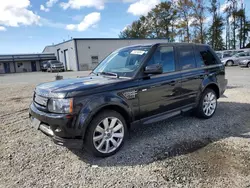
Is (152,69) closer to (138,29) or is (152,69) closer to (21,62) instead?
(21,62)

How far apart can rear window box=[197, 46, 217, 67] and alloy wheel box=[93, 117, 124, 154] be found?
105 inches

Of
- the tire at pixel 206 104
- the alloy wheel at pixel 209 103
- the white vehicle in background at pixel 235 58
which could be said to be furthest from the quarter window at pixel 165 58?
the white vehicle in background at pixel 235 58

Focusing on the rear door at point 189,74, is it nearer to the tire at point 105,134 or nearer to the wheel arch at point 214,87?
the wheel arch at point 214,87

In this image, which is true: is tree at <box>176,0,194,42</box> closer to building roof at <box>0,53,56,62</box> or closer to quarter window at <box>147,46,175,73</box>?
building roof at <box>0,53,56,62</box>

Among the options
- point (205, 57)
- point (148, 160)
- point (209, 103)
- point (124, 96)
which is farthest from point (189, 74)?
point (148, 160)

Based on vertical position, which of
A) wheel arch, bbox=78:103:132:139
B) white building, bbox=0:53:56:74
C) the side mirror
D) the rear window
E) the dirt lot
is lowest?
the dirt lot

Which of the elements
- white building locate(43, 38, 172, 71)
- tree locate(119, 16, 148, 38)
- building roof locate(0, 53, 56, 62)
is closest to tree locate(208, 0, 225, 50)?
white building locate(43, 38, 172, 71)

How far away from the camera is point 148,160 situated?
128 inches

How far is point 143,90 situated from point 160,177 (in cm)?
152

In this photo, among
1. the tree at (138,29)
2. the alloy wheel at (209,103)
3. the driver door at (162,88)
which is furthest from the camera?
the tree at (138,29)

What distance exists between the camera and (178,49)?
14.7 feet

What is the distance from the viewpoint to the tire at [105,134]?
3186 mm

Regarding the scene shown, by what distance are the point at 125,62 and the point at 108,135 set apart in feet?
5.28

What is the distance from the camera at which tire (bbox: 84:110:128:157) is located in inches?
125
